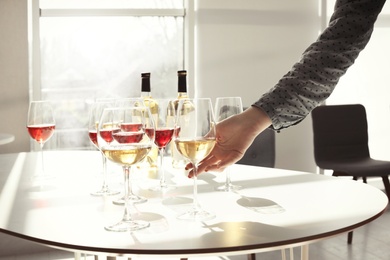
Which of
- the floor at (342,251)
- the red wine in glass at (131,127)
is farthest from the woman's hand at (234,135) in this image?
the floor at (342,251)

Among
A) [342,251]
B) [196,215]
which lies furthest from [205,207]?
[342,251]

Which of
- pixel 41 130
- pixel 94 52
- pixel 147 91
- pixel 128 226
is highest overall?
pixel 94 52

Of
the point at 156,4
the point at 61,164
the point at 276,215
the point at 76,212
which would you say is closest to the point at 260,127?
the point at 276,215

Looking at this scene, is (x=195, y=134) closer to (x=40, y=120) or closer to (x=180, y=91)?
(x=180, y=91)

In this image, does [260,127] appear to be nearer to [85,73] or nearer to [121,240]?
[121,240]

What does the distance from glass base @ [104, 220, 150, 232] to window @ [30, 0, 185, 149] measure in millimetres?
3379

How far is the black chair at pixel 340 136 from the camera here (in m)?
4.61

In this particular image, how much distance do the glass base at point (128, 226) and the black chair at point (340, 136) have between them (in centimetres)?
341

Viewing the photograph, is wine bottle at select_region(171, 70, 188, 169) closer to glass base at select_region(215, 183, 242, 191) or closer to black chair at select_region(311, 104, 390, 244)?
glass base at select_region(215, 183, 242, 191)

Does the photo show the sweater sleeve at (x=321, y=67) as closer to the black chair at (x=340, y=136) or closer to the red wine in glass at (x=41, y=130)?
the red wine in glass at (x=41, y=130)

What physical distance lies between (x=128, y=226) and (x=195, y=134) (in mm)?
274

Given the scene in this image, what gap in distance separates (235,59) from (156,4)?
87 centimetres

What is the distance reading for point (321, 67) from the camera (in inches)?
60.7

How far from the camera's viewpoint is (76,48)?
15.0ft
